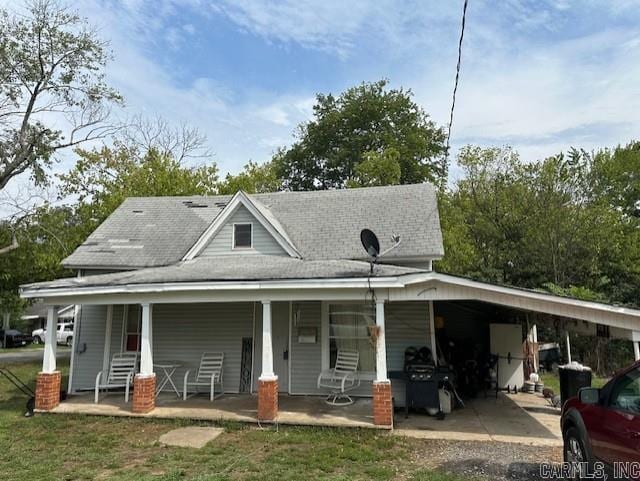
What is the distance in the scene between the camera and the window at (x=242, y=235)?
11688 mm

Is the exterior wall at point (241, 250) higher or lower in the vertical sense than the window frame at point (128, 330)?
higher

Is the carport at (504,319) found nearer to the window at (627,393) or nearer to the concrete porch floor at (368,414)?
the concrete porch floor at (368,414)

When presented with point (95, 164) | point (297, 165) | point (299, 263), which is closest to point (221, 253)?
point (299, 263)

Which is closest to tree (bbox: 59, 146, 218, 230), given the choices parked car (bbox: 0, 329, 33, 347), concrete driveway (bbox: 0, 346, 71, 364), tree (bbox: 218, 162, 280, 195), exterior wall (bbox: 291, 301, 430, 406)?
tree (bbox: 218, 162, 280, 195)

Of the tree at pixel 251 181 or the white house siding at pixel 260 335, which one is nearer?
the white house siding at pixel 260 335

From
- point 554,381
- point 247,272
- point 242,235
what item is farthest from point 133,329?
point 554,381

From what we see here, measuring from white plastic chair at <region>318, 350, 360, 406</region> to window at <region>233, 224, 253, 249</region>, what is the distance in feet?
12.5

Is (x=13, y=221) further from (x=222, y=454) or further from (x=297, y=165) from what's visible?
(x=297, y=165)

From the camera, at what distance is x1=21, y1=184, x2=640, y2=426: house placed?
26.5ft

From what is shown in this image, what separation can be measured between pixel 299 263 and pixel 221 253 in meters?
2.44

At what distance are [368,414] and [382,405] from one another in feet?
2.84

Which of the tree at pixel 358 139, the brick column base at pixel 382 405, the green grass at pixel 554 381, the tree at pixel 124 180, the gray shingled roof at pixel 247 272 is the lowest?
the green grass at pixel 554 381

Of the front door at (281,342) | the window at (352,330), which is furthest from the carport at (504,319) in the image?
the front door at (281,342)

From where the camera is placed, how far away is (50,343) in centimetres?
935
